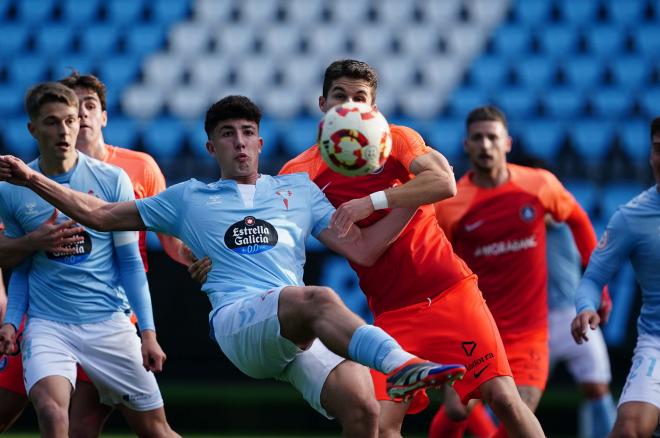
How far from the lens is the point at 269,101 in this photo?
15797mm

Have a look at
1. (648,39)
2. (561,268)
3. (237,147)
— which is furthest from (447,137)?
(237,147)

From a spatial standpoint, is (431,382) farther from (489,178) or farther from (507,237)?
(489,178)

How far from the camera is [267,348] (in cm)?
570

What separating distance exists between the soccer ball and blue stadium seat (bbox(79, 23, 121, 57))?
37.9 feet

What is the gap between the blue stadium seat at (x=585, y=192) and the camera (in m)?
13.2

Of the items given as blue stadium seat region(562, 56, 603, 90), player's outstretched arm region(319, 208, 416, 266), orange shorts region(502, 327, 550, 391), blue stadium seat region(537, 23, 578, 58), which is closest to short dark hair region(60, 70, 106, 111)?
player's outstretched arm region(319, 208, 416, 266)

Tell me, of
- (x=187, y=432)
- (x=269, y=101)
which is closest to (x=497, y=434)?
(x=187, y=432)

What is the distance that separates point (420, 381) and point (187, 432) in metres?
8.09

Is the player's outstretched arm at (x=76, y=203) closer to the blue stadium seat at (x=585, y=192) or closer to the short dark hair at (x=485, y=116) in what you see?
the short dark hair at (x=485, y=116)

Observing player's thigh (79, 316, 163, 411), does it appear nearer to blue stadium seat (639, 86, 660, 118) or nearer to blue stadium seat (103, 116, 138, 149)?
blue stadium seat (103, 116, 138, 149)

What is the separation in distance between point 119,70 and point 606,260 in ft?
36.1

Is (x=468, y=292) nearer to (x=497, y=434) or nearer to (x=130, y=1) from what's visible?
(x=497, y=434)

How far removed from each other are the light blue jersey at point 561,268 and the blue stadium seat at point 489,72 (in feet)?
20.4

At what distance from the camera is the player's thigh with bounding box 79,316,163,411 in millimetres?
6691
